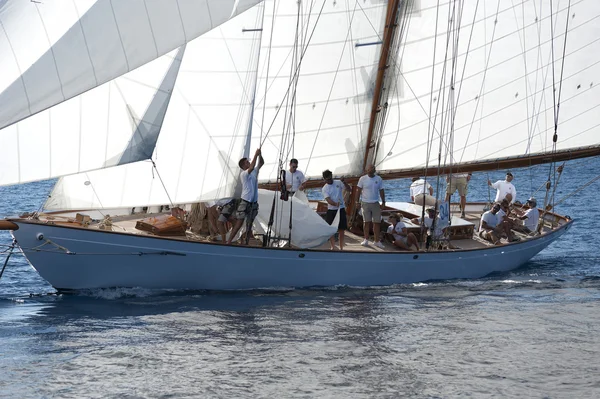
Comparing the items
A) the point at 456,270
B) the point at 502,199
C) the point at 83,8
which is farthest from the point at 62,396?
Answer: the point at 502,199

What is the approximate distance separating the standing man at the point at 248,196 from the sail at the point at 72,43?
3.14 metres

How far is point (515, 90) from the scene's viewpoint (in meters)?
23.4

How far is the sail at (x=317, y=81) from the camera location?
68.4 ft

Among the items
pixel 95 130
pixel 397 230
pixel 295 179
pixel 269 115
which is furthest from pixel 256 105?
pixel 95 130

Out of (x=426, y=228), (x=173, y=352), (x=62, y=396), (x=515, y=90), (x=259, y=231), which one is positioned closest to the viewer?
(x=62, y=396)

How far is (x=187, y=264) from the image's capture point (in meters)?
17.9

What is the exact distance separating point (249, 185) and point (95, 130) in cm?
306

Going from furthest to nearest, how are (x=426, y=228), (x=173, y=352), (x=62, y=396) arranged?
(x=426, y=228) < (x=173, y=352) < (x=62, y=396)

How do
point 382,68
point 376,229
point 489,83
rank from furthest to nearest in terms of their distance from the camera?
point 489,83 → point 382,68 → point 376,229

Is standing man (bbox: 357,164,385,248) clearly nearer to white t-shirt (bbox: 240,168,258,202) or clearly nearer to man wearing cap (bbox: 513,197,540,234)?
white t-shirt (bbox: 240,168,258,202)

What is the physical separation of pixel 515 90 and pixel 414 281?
597 cm

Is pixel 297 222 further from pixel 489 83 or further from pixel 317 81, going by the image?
pixel 489 83

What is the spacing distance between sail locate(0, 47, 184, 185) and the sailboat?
3cm

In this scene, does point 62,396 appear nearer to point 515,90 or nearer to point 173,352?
point 173,352
